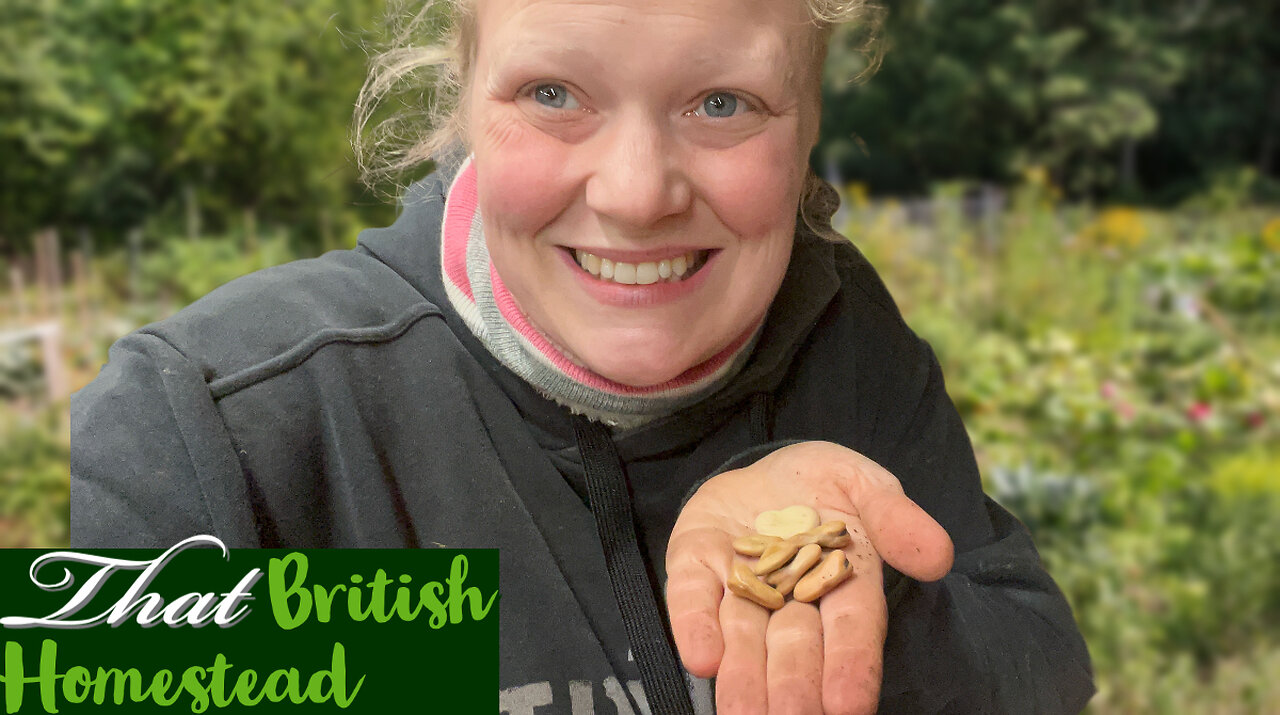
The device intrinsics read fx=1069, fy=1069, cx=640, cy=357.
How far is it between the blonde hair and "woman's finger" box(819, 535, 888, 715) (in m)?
0.26

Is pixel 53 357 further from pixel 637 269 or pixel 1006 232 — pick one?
pixel 1006 232

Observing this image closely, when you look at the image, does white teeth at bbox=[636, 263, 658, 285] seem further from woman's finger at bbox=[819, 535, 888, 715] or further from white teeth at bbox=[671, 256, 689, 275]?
woman's finger at bbox=[819, 535, 888, 715]

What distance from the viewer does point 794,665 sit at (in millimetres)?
504

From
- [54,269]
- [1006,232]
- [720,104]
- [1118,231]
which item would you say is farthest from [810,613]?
[1118,231]

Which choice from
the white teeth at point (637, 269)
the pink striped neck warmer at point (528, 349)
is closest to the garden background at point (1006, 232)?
the pink striped neck warmer at point (528, 349)

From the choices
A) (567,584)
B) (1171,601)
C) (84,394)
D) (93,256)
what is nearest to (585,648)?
(567,584)

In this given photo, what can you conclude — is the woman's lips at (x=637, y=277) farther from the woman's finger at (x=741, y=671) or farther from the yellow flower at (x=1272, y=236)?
the yellow flower at (x=1272, y=236)

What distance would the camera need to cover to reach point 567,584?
66 cm

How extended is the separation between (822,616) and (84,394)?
414 millimetres

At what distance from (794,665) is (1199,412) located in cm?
158

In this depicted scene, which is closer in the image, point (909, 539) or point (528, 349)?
point (909, 539)

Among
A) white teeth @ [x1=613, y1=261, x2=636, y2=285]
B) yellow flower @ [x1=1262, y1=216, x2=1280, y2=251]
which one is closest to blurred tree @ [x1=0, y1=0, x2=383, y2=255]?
white teeth @ [x1=613, y1=261, x2=636, y2=285]

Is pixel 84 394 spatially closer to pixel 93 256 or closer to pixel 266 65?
pixel 266 65

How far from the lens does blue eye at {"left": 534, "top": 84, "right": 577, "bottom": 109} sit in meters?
0.56
